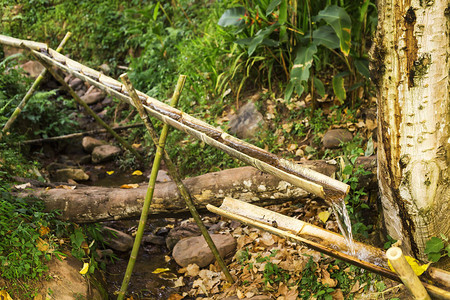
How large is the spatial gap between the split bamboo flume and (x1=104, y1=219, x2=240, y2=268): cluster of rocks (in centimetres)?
144

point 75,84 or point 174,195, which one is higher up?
point 174,195

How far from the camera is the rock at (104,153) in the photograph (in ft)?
20.0

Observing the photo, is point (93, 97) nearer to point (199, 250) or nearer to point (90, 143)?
point (90, 143)

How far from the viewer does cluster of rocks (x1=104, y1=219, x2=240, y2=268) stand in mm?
3801

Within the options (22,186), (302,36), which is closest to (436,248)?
(302,36)

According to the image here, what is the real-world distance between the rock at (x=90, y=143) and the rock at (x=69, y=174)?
80 centimetres

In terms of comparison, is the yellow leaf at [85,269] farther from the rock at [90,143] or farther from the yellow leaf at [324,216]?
the rock at [90,143]

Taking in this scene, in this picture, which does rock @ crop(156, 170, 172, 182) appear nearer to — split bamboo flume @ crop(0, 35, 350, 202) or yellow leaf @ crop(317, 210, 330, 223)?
split bamboo flume @ crop(0, 35, 350, 202)

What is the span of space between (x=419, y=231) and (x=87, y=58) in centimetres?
742

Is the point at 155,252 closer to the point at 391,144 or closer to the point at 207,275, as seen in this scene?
the point at 207,275

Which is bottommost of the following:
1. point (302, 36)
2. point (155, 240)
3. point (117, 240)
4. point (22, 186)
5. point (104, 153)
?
point (104, 153)

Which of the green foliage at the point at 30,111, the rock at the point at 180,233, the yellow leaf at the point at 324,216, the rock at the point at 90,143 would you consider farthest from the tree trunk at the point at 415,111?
the green foliage at the point at 30,111

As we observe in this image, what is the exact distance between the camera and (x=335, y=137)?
417cm

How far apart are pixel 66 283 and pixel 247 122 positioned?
2.84 meters
